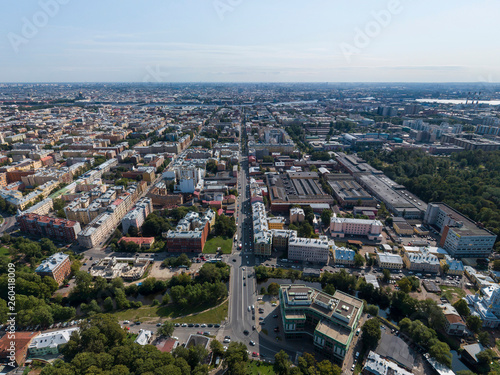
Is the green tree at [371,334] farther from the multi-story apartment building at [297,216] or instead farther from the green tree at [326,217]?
the multi-story apartment building at [297,216]

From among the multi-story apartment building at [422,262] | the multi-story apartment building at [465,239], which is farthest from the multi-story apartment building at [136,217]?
the multi-story apartment building at [465,239]

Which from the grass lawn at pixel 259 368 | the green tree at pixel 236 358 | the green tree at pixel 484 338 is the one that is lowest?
the grass lawn at pixel 259 368

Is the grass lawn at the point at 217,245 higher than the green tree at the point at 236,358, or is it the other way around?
the green tree at the point at 236,358

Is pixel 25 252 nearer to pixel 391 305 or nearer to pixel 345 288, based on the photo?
pixel 345 288

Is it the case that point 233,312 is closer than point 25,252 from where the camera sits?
Yes

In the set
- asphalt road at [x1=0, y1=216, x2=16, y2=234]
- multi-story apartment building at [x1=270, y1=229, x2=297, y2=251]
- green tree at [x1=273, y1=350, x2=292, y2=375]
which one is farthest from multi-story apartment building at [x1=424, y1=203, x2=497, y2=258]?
asphalt road at [x1=0, y1=216, x2=16, y2=234]

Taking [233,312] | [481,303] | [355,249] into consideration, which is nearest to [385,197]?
[355,249]

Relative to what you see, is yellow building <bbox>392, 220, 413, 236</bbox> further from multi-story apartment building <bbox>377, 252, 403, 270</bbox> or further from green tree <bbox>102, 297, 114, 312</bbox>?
green tree <bbox>102, 297, 114, 312</bbox>
